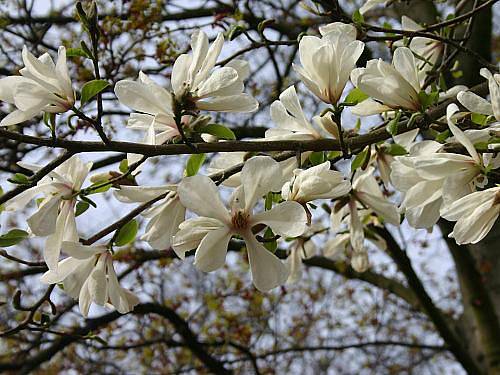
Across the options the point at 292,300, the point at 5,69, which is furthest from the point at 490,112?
the point at 292,300

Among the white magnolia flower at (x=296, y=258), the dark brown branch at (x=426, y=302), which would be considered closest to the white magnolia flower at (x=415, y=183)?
the white magnolia flower at (x=296, y=258)

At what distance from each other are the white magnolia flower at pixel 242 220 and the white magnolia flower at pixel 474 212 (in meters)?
0.18

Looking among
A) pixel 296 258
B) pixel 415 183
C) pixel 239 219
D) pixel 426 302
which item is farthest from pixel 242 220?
pixel 426 302

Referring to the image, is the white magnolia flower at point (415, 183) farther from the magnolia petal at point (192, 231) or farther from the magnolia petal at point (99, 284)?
the magnolia petal at point (99, 284)

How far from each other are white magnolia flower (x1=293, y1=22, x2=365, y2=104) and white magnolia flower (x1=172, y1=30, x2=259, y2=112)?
0.32 ft

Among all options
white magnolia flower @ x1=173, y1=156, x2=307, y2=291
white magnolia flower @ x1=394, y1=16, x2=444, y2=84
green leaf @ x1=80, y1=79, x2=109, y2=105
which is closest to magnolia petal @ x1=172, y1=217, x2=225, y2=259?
white magnolia flower @ x1=173, y1=156, x2=307, y2=291

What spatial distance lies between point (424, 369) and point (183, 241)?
20.8ft

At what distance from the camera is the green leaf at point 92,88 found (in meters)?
0.75

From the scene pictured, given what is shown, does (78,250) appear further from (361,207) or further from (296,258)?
(296,258)

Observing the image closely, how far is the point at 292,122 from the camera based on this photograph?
92cm

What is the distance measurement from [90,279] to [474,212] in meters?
0.54

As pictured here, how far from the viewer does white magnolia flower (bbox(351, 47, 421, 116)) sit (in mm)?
802

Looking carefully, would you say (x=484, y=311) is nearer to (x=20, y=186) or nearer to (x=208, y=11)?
(x=208, y=11)

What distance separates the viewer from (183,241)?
75 cm
